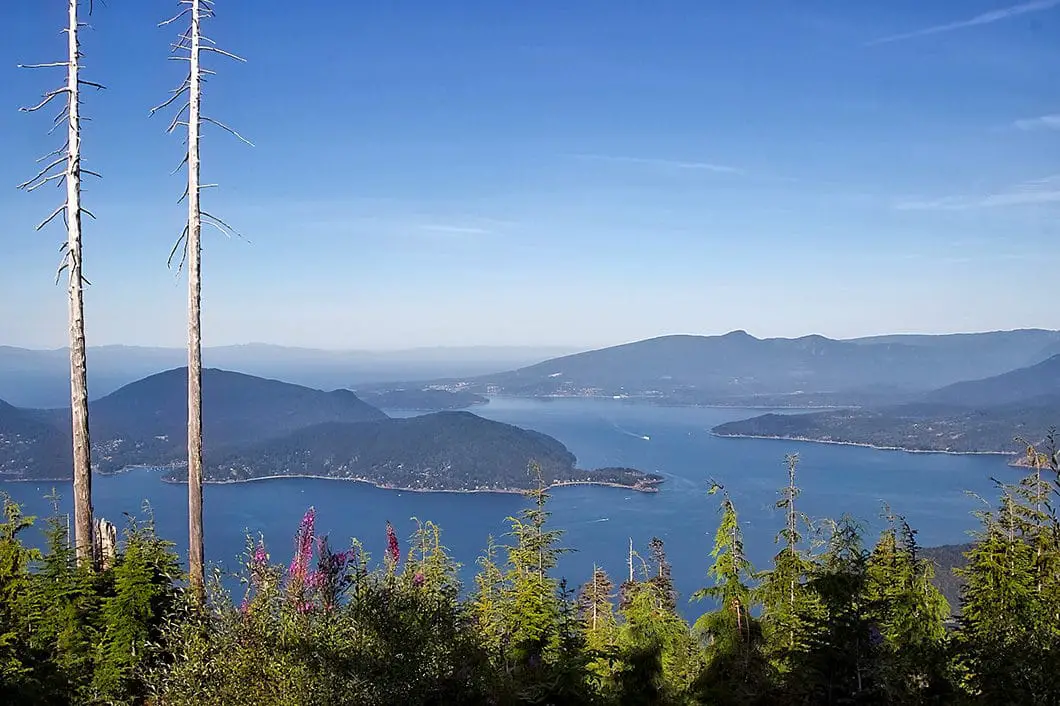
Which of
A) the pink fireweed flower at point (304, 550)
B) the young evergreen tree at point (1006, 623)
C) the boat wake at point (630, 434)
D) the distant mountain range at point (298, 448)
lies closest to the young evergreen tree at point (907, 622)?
the young evergreen tree at point (1006, 623)

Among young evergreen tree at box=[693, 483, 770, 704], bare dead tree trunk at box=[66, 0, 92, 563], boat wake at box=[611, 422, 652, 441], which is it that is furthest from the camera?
boat wake at box=[611, 422, 652, 441]

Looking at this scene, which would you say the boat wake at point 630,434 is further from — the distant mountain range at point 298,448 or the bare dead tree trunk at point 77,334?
the bare dead tree trunk at point 77,334

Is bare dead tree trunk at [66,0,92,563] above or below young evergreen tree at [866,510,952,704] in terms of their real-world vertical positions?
above

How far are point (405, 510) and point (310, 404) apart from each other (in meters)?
102

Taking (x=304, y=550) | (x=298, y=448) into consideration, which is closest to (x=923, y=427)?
(x=298, y=448)

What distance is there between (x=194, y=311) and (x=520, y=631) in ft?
21.8

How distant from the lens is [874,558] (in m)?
12.6

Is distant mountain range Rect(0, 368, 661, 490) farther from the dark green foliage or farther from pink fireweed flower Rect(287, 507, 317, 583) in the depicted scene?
pink fireweed flower Rect(287, 507, 317, 583)

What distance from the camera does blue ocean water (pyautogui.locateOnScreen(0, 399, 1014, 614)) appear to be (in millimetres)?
65125

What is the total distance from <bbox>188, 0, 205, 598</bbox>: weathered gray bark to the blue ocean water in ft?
124

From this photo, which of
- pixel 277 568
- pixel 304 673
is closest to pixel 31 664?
pixel 277 568

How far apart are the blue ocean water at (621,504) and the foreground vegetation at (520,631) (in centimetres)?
3393

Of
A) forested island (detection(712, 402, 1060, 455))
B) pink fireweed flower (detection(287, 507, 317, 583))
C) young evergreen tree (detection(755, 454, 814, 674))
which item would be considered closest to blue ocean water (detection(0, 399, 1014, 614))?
forested island (detection(712, 402, 1060, 455))

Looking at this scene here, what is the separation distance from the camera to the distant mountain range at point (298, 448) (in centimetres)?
10419
